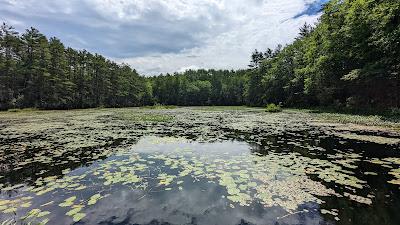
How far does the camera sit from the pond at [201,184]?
4.89m

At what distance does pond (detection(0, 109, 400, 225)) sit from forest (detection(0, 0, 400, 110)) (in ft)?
57.5

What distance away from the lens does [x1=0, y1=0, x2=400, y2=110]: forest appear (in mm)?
25141

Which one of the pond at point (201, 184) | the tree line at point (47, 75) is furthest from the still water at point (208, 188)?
the tree line at point (47, 75)

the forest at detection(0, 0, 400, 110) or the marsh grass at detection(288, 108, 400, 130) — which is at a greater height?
the forest at detection(0, 0, 400, 110)

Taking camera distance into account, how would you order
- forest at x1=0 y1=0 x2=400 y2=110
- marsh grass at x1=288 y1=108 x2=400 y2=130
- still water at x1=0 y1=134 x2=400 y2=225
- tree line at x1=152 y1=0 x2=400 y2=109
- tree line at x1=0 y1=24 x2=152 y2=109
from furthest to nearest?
1. tree line at x1=0 y1=24 x2=152 y2=109
2. forest at x1=0 y1=0 x2=400 y2=110
3. tree line at x1=152 y1=0 x2=400 y2=109
4. marsh grass at x1=288 y1=108 x2=400 y2=130
5. still water at x1=0 y1=134 x2=400 y2=225

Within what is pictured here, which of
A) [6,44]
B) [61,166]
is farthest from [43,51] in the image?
[61,166]

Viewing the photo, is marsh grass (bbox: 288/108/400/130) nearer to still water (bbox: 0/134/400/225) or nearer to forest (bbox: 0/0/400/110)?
forest (bbox: 0/0/400/110)

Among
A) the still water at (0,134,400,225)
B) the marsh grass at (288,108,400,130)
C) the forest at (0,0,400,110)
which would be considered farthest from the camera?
the forest at (0,0,400,110)

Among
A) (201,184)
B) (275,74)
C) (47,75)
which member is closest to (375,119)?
(201,184)

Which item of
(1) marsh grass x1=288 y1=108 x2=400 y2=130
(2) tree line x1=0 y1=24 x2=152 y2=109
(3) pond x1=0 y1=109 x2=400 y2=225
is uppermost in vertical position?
(2) tree line x1=0 y1=24 x2=152 y2=109

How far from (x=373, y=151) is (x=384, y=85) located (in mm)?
19907

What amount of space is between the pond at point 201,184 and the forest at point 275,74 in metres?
17.5

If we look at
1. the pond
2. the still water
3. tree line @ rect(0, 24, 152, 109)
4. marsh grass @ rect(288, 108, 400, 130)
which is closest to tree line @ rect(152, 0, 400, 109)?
marsh grass @ rect(288, 108, 400, 130)

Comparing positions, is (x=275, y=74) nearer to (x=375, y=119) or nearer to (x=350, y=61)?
(x=350, y=61)
